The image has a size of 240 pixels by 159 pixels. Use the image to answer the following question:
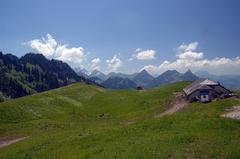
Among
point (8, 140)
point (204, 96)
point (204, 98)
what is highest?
point (204, 96)

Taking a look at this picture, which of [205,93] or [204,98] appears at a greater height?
[205,93]

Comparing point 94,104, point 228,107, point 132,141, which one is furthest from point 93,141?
point 94,104

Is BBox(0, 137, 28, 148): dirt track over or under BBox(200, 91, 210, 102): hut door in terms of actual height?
under

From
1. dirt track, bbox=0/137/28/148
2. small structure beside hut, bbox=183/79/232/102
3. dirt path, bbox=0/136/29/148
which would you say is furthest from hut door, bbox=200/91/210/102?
dirt track, bbox=0/137/28/148

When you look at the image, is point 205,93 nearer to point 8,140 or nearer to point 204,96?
point 204,96

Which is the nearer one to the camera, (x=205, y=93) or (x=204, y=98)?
(x=204, y=98)

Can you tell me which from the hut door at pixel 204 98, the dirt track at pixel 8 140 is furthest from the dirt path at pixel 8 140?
the hut door at pixel 204 98

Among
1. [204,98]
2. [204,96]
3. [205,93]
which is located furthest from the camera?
[205,93]

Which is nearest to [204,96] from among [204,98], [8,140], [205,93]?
[204,98]

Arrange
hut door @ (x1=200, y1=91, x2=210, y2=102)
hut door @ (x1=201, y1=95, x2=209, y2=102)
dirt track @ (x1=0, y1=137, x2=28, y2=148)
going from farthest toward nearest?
hut door @ (x1=200, y1=91, x2=210, y2=102), hut door @ (x1=201, y1=95, x2=209, y2=102), dirt track @ (x1=0, y1=137, x2=28, y2=148)

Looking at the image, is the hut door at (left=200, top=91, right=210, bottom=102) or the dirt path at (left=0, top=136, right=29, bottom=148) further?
the hut door at (left=200, top=91, right=210, bottom=102)

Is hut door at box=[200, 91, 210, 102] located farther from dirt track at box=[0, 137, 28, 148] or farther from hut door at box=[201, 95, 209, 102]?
dirt track at box=[0, 137, 28, 148]

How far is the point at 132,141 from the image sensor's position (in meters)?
32.9

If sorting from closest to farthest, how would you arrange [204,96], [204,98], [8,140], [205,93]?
[8,140] < [204,98] < [204,96] < [205,93]
